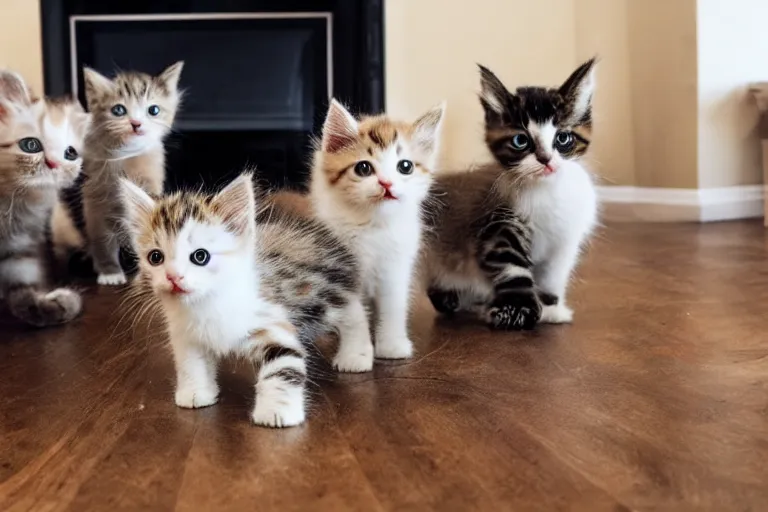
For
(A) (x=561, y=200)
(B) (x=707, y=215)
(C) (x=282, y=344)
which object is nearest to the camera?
(C) (x=282, y=344)

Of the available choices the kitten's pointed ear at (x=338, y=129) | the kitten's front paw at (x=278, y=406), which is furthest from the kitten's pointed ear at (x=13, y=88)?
the kitten's front paw at (x=278, y=406)

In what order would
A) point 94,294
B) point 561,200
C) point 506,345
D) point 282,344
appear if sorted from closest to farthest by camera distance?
1. point 282,344
2. point 506,345
3. point 561,200
4. point 94,294

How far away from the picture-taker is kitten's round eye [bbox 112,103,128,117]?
7.16 feet

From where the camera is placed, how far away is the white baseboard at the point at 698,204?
3102 millimetres

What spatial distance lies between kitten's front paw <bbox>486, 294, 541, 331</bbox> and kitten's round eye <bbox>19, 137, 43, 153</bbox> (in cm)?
94

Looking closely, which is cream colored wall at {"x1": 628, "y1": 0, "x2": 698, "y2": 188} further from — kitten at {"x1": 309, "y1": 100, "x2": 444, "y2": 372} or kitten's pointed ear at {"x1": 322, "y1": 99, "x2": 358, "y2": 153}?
kitten's pointed ear at {"x1": 322, "y1": 99, "x2": 358, "y2": 153}

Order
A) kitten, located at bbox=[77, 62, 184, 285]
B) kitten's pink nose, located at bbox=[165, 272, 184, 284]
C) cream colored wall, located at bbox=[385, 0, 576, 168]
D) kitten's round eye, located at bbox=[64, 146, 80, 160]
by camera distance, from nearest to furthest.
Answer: kitten's pink nose, located at bbox=[165, 272, 184, 284] → kitten's round eye, located at bbox=[64, 146, 80, 160] → kitten, located at bbox=[77, 62, 184, 285] → cream colored wall, located at bbox=[385, 0, 576, 168]

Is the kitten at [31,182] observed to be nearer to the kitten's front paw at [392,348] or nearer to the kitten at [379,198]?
the kitten at [379,198]

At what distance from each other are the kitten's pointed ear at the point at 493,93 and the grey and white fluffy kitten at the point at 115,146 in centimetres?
97

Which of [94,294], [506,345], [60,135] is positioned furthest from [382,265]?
[94,294]

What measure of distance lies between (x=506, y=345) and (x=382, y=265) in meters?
0.28

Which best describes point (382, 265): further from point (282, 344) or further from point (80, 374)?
point (80, 374)

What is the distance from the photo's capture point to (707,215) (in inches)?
122

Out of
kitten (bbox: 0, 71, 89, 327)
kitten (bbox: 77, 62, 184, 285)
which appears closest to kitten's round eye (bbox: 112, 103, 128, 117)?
kitten (bbox: 77, 62, 184, 285)
